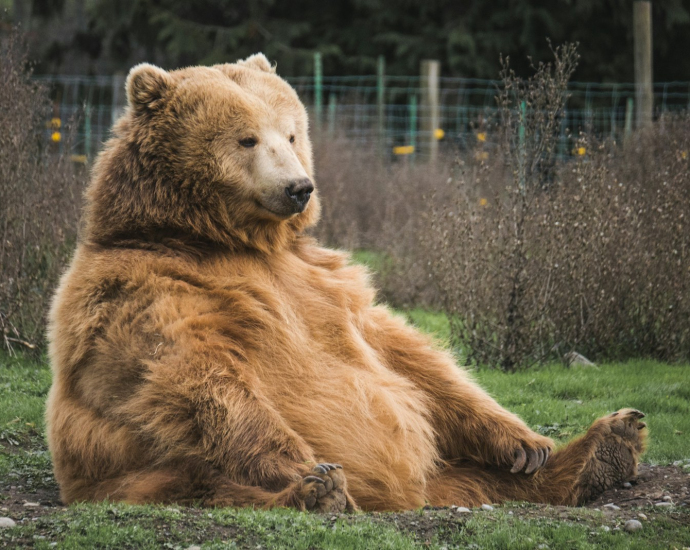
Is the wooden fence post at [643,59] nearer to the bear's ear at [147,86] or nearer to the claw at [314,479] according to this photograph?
the bear's ear at [147,86]

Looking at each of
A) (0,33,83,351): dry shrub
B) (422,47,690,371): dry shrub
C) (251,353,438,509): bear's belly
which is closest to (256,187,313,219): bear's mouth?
(251,353,438,509): bear's belly

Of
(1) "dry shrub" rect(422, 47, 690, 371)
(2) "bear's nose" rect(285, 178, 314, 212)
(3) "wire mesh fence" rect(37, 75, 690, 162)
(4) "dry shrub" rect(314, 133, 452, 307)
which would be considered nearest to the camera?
(2) "bear's nose" rect(285, 178, 314, 212)

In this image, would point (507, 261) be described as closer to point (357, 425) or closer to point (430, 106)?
point (357, 425)

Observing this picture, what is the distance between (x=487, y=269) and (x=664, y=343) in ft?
5.76

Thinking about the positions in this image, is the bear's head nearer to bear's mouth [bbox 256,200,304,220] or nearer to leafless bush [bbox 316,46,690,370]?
bear's mouth [bbox 256,200,304,220]

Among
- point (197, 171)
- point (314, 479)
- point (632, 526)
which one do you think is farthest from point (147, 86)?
point (632, 526)

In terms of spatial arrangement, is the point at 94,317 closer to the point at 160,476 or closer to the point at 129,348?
the point at 129,348

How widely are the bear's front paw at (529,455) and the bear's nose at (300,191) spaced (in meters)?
1.61

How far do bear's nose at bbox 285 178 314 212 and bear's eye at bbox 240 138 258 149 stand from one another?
312 mm

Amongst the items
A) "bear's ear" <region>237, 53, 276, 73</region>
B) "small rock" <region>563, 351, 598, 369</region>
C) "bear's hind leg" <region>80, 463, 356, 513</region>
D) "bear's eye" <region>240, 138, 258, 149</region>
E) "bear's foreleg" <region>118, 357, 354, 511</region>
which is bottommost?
"small rock" <region>563, 351, 598, 369</region>

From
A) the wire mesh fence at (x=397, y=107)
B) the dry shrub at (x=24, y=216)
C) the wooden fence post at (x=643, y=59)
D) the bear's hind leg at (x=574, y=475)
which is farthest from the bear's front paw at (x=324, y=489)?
the wooden fence post at (x=643, y=59)

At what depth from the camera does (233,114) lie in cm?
425

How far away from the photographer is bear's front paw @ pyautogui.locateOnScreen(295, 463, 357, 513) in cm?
352

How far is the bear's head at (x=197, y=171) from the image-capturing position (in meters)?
4.12
